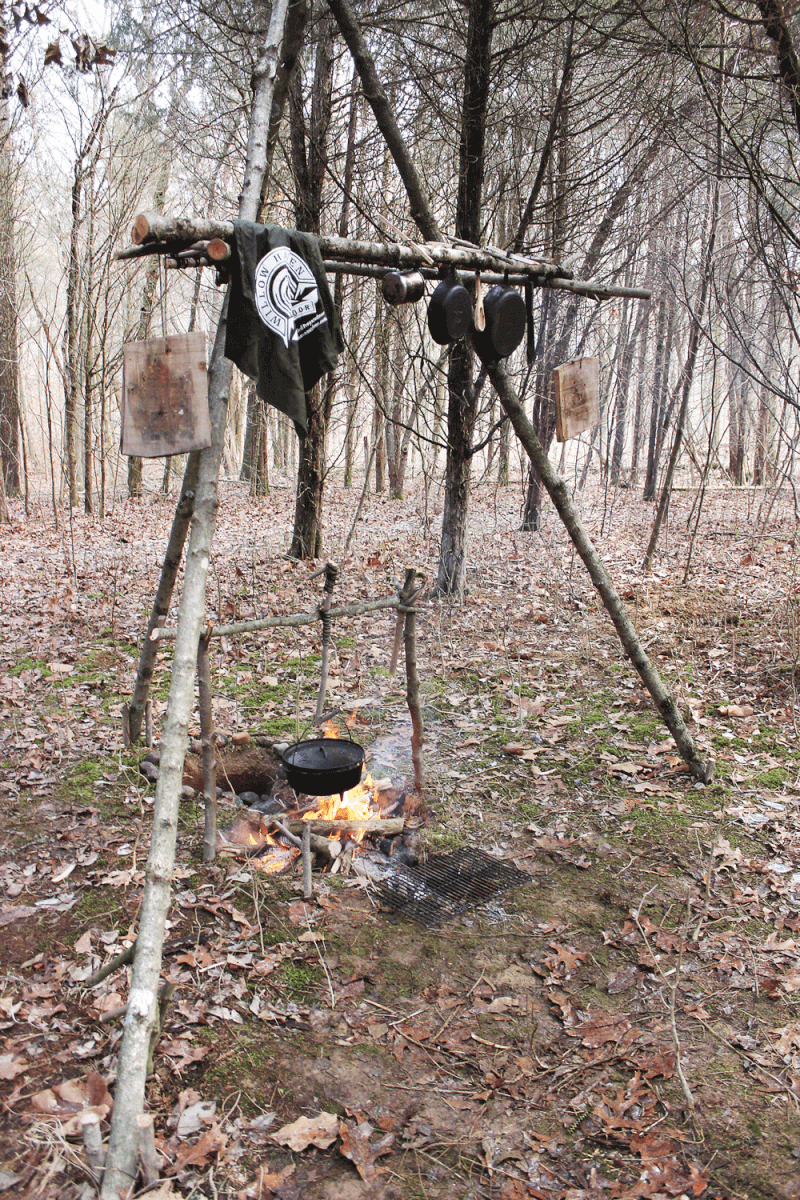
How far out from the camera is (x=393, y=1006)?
11.0 feet

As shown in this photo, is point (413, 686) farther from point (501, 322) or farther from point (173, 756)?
point (501, 322)

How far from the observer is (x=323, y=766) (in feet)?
13.4

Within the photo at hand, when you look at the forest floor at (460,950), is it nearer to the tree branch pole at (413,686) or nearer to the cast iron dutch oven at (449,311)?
the tree branch pole at (413,686)

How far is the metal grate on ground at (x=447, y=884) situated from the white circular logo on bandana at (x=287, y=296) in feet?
9.85

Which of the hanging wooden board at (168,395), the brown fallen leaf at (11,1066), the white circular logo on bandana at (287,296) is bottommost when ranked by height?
the brown fallen leaf at (11,1066)

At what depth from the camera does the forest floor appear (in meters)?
2.62

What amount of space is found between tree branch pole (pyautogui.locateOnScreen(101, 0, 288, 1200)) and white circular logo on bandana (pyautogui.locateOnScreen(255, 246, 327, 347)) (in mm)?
198

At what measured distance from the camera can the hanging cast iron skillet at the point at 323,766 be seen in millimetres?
4016

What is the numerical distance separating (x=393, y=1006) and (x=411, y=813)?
1666 millimetres

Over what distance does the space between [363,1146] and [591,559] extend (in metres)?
3.57

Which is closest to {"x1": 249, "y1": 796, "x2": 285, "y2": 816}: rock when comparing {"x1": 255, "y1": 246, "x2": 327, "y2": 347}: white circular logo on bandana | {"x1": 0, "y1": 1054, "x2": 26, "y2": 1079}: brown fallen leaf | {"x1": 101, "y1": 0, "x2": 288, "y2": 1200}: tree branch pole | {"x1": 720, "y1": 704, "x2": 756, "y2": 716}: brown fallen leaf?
{"x1": 101, "y1": 0, "x2": 288, "y2": 1200}: tree branch pole

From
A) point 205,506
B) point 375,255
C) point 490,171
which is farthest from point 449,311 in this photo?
point 490,171

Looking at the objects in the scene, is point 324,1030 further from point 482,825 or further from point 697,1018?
point 482,825

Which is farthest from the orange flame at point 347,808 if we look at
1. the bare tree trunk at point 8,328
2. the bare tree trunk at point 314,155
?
the bare tree trunk at point 8,328
